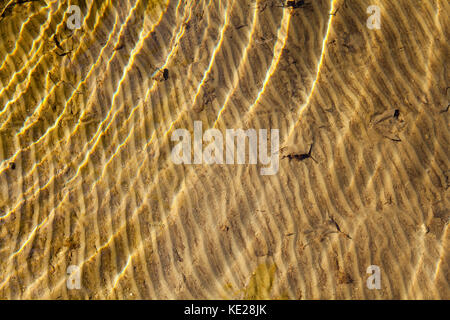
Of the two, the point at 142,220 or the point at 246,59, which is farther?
the point at 246,59

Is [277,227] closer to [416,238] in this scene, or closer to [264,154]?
[264,154]

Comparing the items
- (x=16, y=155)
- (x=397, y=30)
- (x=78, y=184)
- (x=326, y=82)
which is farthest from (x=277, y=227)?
(x=16, y=155)

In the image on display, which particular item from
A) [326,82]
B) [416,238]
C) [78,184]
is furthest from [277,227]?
[78,184]

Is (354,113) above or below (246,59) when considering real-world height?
below
